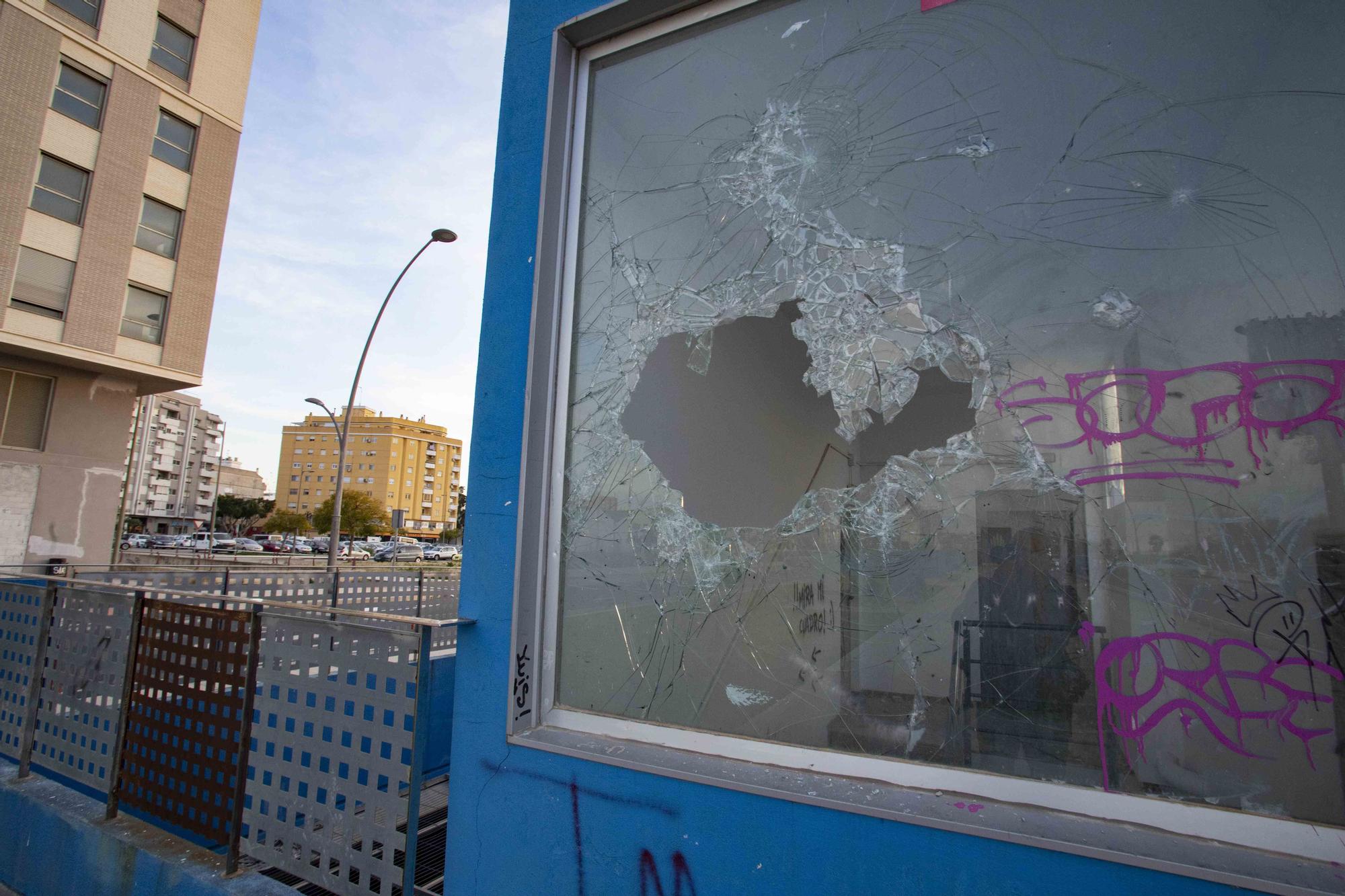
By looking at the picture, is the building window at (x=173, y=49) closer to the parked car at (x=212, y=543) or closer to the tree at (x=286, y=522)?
the parked car at (x=212, y=543)

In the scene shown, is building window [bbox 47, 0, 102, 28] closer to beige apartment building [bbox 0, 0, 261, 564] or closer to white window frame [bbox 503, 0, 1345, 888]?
beige apartment building [bbox 0, 0, 261, 564]

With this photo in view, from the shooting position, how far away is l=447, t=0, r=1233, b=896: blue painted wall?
1.63m

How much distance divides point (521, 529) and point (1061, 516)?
5.99 ft

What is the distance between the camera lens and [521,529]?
246cm

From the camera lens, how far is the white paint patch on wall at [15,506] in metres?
13.2

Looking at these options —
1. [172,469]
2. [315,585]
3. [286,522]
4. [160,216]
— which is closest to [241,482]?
[172,469]

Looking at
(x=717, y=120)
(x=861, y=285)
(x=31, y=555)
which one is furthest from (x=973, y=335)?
(x=31, y=555)

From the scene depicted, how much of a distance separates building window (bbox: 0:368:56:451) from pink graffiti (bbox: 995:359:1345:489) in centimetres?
1925

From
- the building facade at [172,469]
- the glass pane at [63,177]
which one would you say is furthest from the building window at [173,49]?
the building facade at [172,469]

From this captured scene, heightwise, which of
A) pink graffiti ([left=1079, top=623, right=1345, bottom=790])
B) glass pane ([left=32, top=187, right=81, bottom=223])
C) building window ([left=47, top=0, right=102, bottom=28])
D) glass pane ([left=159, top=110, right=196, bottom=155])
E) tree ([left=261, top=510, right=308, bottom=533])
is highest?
building window ([left=47, top=0, right=102, bottom=28])

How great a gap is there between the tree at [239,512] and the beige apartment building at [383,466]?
8.94 metres

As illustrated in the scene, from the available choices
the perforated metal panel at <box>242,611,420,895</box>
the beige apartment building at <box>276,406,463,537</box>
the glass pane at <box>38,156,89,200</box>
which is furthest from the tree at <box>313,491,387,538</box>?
the perforated metal panel at <box>242,611,420,895</box>

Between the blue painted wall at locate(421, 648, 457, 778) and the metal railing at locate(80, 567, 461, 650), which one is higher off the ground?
the metal railing at locate(80, 567, 461, 650)

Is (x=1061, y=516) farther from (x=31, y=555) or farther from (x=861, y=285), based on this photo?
(x=31, y=555)
